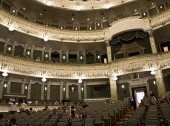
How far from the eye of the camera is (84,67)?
2005 centimetres

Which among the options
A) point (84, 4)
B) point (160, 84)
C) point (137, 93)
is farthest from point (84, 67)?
point (84, 4)

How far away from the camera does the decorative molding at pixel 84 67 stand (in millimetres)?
16344

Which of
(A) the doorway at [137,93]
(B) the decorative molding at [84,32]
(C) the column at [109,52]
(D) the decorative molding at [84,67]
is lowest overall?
(A) the doorway at [137,93]

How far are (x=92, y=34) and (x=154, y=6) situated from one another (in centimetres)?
738

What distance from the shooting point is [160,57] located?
671 inches

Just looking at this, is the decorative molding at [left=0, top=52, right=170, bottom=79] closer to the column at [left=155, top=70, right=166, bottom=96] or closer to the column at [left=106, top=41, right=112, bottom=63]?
the column at [left=155, top=70, right=166, bottom=96]

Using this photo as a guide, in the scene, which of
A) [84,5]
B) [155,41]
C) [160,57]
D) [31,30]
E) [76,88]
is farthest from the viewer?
[84,5]

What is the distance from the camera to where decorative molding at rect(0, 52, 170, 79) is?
16.3 meters

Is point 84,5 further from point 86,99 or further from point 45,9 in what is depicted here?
point 86,99

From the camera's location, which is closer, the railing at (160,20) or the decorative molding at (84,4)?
the railing at (160,20)

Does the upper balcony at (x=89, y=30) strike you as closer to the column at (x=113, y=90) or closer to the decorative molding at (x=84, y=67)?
the decorative molding at (x=84, y=67)

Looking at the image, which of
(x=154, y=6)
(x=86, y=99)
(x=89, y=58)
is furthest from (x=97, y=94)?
(x=154, y=6)

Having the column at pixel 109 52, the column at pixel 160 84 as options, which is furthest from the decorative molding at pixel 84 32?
the column at pixel 160 84

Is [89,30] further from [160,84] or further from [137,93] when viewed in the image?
[160,84]
